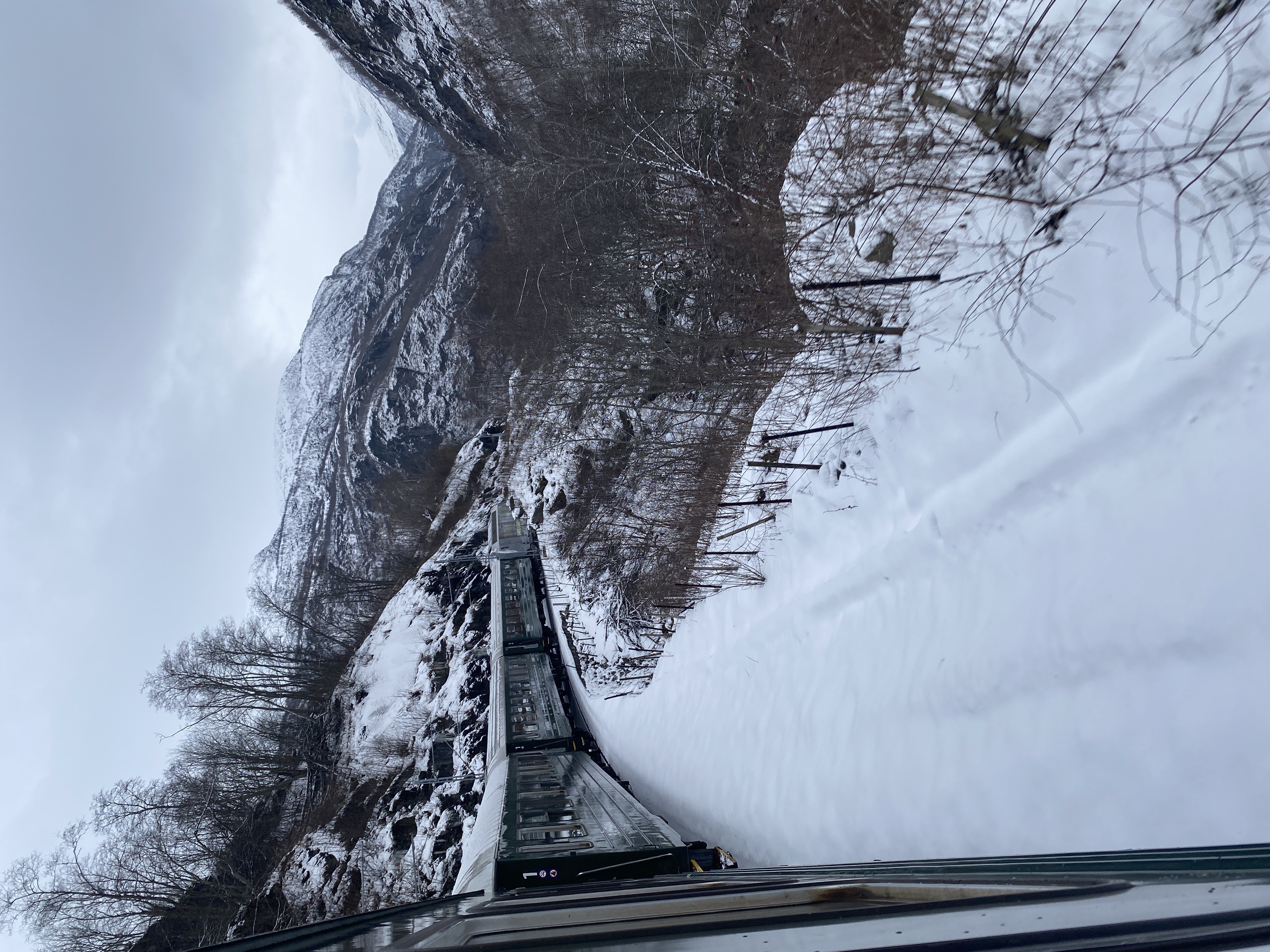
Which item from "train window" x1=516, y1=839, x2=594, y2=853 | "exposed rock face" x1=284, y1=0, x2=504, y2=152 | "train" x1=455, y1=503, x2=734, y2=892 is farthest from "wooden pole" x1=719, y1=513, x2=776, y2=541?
"exposed rock face" x1=284, y1=0, x2=504, y2=152

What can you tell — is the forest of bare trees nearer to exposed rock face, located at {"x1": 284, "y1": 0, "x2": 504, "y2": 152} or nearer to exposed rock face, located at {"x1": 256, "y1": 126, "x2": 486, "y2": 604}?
exposed rock face, located at {"x1": 284, "y1": 0, "x2": 504, "y2": 152}

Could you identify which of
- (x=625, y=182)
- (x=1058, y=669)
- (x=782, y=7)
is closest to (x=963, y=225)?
(x=1058, y=669)

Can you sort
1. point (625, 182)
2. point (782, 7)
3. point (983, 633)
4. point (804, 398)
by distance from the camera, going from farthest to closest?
point (625, 182), point (782, 7), point (804, 398), point (983, 633)

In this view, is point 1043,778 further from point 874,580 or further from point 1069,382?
point 1069,382

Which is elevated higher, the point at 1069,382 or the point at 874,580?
the point at 1069,382

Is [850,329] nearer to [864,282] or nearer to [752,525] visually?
[864,282]

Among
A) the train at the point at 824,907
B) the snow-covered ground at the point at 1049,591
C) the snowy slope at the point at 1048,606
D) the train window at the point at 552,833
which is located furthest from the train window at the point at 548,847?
the snow-covered ground at the point at 1049,591

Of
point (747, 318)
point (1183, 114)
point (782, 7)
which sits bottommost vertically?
point (1183, 114)
